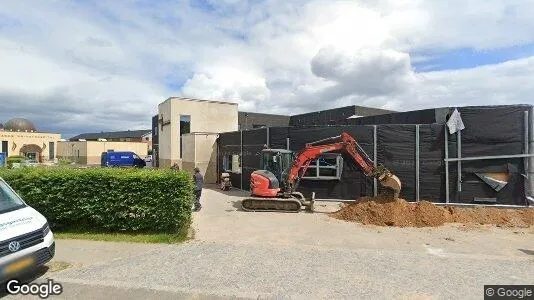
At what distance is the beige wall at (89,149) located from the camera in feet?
190

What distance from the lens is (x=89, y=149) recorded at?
5791 centimetres

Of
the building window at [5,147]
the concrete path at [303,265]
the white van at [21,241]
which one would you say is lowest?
the concrete path at [303,265]

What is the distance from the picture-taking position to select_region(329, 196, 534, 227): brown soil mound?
1096cm

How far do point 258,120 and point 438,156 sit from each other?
3127 cm

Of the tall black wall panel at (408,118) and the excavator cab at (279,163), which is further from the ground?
the tall black wall panel at (408,118)

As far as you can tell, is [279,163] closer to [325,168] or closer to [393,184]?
[325,168]

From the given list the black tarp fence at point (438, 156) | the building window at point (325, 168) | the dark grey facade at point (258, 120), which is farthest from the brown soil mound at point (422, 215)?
the dark grey facade at point (258, 120)

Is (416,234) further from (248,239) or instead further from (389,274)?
Answer: (248,239)

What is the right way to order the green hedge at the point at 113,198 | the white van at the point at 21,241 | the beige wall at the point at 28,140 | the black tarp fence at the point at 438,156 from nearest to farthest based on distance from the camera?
the white van at the point at 21,241 < the green hedge at the point at 113,198 < the black tarp fence at the point at 438,156 < the beige wall at the point at 28,140

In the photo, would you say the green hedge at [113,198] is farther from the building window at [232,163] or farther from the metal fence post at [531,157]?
the metal fence post at [531,157]

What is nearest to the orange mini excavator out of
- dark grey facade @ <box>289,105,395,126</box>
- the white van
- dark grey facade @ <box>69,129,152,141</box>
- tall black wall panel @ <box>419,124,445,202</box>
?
tall black wall panel @ <box>419,124,445,202</box>

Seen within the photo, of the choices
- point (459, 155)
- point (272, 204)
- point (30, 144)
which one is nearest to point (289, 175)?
point (272, 204)

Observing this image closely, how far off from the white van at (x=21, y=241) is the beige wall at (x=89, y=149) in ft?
172

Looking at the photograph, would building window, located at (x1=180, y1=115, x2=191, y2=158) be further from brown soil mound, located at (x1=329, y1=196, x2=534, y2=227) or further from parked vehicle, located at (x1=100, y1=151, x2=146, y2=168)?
brown soil mound, located at (x1=329, y1=196, x2=534, y2=227)
